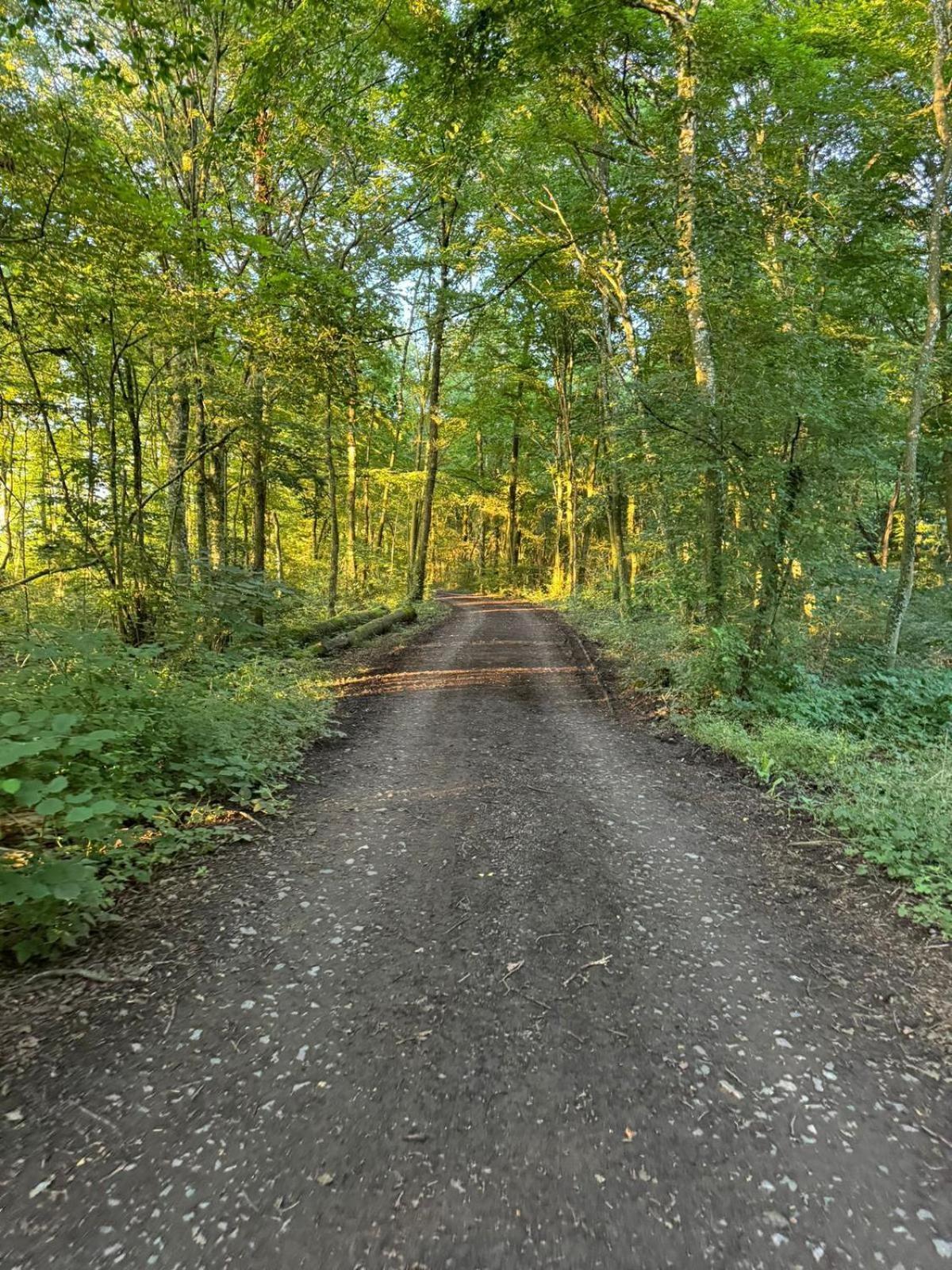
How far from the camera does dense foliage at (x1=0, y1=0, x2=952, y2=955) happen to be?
4.92m

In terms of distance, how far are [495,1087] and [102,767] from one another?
3.22 meters

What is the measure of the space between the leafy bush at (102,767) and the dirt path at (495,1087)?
67cm

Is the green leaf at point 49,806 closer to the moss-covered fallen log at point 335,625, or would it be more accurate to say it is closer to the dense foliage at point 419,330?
the dense foliage at point 419,330

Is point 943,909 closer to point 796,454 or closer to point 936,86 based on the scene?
point 796,454

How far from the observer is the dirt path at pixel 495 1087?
5.76 ft

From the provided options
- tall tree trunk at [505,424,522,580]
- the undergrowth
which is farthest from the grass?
tall tree trunk at [505,424,522,580]

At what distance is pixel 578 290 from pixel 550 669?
398 inches

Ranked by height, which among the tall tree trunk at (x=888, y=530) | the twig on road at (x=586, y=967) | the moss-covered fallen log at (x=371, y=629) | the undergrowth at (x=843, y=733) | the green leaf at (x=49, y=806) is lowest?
the twig on road at (x=586, y=967)

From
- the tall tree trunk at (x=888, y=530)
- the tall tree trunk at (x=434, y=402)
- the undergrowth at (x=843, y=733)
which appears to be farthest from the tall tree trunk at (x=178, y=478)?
the tall tree trunk at (x=888, y=530)

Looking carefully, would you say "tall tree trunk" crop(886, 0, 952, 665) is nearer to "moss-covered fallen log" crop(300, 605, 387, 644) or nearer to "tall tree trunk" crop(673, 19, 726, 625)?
"tall tree trunk" crop(673, 19, 726, 625)

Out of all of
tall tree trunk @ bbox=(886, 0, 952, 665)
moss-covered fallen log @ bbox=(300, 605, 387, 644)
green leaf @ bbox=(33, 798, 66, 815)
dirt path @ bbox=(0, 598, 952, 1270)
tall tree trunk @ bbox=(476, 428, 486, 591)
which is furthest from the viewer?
tall tree trunk @ bbox=(476, 428, 486, 591)

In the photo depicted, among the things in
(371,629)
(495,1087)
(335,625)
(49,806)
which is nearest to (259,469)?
(335,625)

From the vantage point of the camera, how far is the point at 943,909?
3381mm

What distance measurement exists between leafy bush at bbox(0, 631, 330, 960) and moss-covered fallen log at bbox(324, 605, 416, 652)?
17.9 feet
